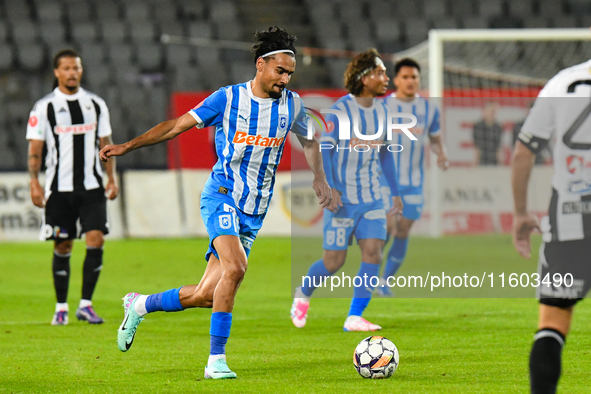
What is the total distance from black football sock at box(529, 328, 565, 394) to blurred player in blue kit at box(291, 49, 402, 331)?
3245mm

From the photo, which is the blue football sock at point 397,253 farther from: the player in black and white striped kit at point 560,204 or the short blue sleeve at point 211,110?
the player in black and white striped kit at point 560,204

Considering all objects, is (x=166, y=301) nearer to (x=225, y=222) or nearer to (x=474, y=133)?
(x=225, y=222)

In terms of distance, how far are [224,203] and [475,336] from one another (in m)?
2.28

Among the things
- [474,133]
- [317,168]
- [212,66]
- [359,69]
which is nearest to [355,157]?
[359,69]

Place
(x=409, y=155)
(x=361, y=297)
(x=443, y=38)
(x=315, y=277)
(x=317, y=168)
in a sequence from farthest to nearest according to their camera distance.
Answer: (x=443, y=38)
(x=409, y=155)
(x=315, y=277)
(x=361, y=297)
(x=317, y=168)

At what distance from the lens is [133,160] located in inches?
699

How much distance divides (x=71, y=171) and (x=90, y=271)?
2.68ft

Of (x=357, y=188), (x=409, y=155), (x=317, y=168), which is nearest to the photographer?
(x=317, y=168)

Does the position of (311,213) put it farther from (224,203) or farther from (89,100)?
(224,203)

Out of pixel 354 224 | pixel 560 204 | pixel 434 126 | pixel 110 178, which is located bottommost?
pixel 354 224

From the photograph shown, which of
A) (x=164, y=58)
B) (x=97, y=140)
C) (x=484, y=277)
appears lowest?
(x=484, y=277)

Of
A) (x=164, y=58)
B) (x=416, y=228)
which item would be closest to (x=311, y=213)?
(x=416, y=228)

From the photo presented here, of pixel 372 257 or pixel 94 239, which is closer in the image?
pixel 372 257

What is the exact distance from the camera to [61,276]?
Answer: 727 centimetres
